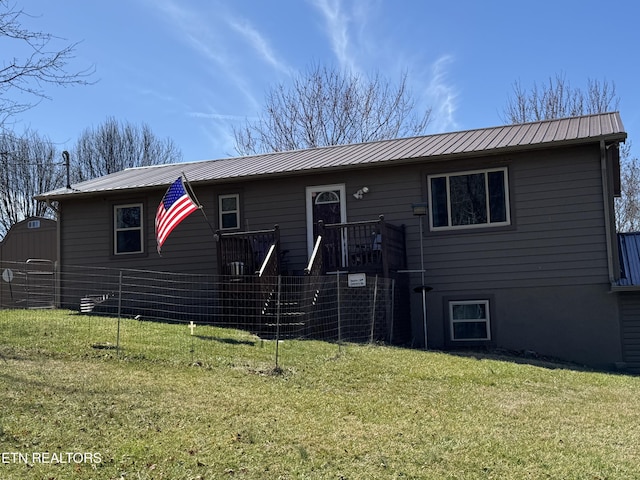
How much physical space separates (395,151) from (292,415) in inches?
360

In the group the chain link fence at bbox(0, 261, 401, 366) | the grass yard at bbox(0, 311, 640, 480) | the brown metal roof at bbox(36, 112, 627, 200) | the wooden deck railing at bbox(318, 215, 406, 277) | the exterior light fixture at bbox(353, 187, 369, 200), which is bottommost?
the grass yard at bbox(0, 311, 640, 480)

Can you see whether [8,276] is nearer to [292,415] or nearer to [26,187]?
[292,415]

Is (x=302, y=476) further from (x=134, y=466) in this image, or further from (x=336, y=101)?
(x=336, y=101)

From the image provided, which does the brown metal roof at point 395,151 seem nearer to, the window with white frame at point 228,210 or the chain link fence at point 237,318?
the window with white frame at point 228,210

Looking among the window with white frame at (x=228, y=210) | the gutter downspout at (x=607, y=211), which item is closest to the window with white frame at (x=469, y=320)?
the gutter downspout at (x=607, y=211)

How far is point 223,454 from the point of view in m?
5.02

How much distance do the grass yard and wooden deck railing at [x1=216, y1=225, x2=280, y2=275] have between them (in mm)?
3355

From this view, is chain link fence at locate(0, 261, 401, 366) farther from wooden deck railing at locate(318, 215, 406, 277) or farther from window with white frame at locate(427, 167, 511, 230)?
window with white frame at locate(427, 167, 511, 230)

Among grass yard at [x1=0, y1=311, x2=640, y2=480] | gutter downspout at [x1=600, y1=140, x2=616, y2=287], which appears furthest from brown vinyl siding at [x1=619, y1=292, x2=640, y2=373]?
grass yard at [x1=0, y1=311, x2=640, y2=480]

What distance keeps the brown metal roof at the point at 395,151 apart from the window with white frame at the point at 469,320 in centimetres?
289

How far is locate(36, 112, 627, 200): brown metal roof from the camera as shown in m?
12.8

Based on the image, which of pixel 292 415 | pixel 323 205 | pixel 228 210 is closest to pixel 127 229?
pixel 228 210

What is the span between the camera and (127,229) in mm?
15703

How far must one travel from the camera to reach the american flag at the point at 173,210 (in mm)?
12523
